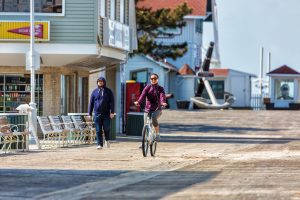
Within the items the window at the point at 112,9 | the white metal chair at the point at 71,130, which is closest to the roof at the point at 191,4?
the window at the point at 112,9

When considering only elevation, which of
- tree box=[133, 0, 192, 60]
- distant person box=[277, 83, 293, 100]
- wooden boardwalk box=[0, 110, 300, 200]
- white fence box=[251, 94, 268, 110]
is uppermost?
tree box=[133, 0, 192, 60]

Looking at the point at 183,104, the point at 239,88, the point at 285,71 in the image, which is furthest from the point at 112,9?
the point at 239,88

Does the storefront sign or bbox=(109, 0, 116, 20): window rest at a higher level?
bbox=(109, 0, 116, 20): window

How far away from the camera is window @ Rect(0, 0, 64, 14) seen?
2927cm

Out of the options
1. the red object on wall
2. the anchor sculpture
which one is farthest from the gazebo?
the red object on wall

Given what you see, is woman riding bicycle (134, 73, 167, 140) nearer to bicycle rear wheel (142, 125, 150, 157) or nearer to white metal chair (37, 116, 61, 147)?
bicycle rear wheel (142, 125, 150, 157)

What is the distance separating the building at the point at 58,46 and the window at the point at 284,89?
40544mm

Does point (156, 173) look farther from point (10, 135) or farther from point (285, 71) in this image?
point (285, 71)

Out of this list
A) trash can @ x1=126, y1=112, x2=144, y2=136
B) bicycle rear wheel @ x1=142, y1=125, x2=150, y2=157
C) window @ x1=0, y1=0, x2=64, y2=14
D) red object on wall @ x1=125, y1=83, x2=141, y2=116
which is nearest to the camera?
bicycle rear wheel @ x1=142, y1=125, x2=150, y2=157

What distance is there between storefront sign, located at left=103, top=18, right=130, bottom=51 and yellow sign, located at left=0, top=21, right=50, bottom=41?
212cm

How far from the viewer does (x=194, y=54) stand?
77375 millimetres

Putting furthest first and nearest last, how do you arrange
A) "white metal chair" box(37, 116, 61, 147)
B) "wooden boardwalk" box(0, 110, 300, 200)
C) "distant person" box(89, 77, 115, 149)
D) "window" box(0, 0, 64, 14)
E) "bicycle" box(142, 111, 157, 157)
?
"window" box(0, 0, 64, 14) → "white metal chair" box(37, 116, 61, 147) → "distant person" box(89, 77, 115, 149) → "bicycle" box(142, 111, 157, 157) → "wooden boardwalk" box(0, 110, 300, 200)

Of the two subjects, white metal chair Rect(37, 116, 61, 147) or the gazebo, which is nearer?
white metal chair Rect(37, 116, 61, 147)

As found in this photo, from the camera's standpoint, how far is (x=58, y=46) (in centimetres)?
2905
